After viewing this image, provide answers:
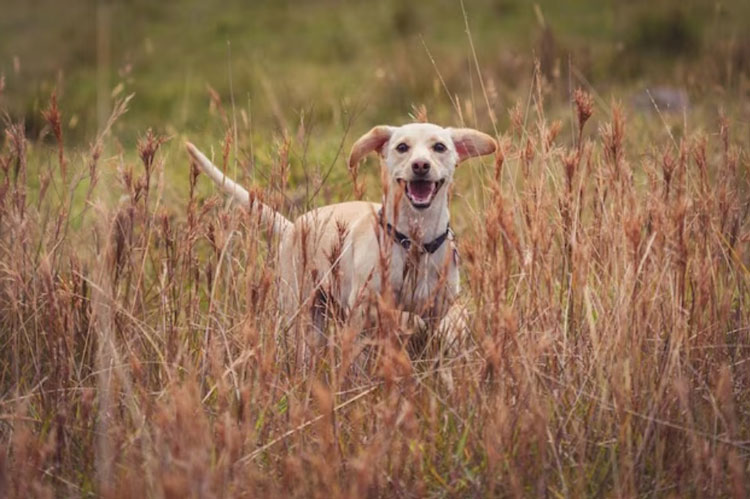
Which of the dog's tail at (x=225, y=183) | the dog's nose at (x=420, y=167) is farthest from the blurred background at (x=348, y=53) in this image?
the dog's tail at (x=225, y=183)

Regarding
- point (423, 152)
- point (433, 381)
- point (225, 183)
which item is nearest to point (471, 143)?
point (423, 152)

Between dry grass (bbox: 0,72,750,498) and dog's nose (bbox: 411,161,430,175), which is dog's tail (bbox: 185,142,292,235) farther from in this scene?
dog's nose (bbox: 411,161,430,175)

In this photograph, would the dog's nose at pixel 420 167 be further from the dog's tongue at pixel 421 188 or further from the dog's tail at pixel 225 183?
the dog's tail at pixel 225 183

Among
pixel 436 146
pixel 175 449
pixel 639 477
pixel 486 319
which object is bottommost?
pixel 639 477

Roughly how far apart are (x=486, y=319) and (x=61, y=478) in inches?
41.1

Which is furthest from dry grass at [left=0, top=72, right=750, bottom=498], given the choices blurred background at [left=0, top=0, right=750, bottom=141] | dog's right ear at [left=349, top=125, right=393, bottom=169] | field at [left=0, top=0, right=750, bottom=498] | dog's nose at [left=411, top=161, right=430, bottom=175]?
blurred background at [left=0, top=0, right=750, bottom=141]

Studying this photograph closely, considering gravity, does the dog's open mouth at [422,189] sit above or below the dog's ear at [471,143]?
below

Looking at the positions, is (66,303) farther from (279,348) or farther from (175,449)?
(175,449)

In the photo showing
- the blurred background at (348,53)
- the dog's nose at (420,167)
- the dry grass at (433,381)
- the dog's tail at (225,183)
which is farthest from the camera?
the blurred background at (348,53)

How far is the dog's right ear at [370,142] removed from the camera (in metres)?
3.76

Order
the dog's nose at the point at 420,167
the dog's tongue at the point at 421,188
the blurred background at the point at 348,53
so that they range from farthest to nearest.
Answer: the blurred background at the point at 348,53
the dog's tongue at the point at 421,188
the dog's nose at the point at 420,167

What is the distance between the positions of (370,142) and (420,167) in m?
0.42

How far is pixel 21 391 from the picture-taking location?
2.91 meters

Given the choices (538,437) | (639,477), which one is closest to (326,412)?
(538,437)
